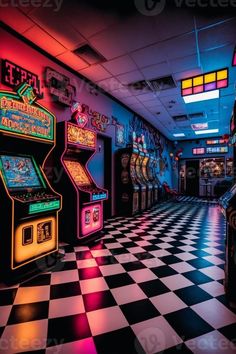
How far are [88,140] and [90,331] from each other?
2.97 meters

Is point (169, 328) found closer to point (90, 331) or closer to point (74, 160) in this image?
point (90, 331)

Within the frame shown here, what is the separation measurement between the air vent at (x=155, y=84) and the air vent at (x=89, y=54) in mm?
1350

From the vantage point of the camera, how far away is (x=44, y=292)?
2037 millimetres

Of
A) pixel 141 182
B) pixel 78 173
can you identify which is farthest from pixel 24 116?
pixel 141 182

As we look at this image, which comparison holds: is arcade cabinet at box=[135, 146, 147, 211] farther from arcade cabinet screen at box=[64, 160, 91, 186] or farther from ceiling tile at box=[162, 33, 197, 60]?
ceiling tile at box=[162, 33, 197, 60]

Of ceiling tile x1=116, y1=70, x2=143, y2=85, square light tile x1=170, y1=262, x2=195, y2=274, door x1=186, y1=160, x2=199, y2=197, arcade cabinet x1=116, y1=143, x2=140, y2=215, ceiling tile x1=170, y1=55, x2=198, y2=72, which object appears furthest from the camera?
door x1=186, y1=160, x2=199, y2=197

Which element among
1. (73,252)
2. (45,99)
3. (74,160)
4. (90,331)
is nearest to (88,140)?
(74,160)

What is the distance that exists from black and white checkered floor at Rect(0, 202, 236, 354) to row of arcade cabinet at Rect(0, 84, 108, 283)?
295 mm

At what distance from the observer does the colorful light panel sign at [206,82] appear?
168 inches

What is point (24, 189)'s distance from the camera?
8.08 ft

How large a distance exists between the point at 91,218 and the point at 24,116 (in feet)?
6.88

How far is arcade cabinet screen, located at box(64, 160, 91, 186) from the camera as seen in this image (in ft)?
12.0

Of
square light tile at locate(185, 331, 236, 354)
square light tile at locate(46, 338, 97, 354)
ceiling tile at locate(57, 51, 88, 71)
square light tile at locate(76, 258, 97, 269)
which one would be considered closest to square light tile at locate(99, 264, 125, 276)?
square light tile at locate(76, 258, 97, 269)

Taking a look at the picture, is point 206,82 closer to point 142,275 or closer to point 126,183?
point 126,183
